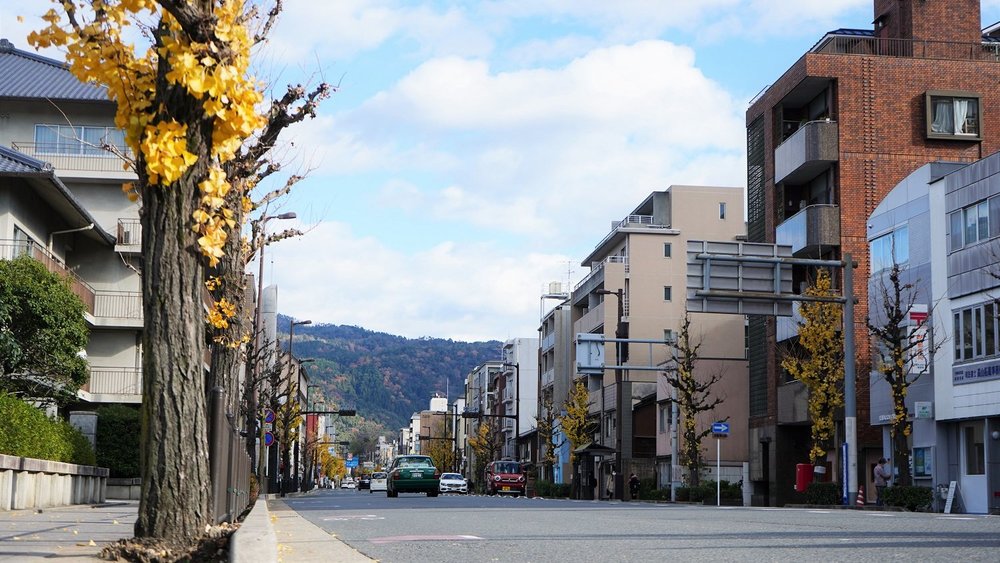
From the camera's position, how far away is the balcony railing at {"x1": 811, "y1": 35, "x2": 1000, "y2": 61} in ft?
161

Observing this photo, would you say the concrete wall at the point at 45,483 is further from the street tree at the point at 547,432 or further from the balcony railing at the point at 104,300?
the street tree at the point at 547,432

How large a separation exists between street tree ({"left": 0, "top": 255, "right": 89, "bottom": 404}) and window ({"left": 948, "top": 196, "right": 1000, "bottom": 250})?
26344 millimetres

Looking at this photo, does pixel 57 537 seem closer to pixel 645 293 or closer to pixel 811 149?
pixel 811 149

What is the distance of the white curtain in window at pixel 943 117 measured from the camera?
47312 millimetres

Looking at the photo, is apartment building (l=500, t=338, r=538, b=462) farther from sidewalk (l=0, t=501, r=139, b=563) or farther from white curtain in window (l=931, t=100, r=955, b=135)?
sidewalk (l=0, t=501, r=139, b=563)

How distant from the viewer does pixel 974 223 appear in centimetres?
3544

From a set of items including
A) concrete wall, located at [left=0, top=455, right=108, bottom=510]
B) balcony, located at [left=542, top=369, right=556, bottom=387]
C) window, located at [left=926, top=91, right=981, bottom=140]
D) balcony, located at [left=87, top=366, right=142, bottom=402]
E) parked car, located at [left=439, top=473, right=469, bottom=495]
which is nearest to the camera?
concrete wall, located at [left=0, top=455, right=108, bottom=510]

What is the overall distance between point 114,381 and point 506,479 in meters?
26.4

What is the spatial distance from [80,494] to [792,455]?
3215 centimetres

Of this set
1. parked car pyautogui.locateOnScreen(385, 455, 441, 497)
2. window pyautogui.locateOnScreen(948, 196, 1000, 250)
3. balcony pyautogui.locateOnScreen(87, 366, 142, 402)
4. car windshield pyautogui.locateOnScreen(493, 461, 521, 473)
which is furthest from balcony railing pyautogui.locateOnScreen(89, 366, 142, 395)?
window pyautogui.locateOnScreen(948, 196, 1000, 250)

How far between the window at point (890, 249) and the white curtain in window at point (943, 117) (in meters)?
A: 8.08

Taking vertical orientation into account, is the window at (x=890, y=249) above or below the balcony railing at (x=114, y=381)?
above

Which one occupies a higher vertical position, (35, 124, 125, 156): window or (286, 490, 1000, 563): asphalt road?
(35, 124, 125, 156): window

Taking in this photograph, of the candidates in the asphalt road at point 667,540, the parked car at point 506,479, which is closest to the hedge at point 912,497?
the asphalt road at point 667,540
